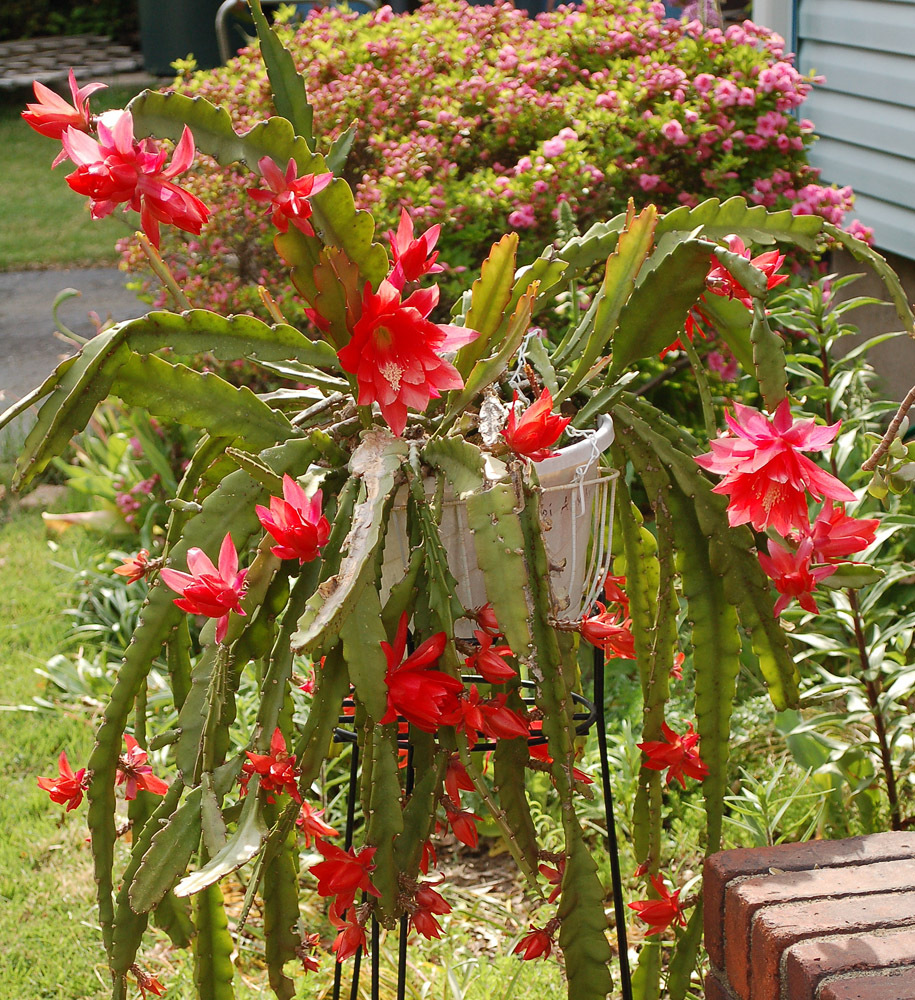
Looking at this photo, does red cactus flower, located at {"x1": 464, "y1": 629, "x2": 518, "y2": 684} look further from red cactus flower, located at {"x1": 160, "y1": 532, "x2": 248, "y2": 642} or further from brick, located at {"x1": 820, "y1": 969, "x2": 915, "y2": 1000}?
brick, located at {"x1": 820, "y1": 969, "x2": 915, "y2": 1000}

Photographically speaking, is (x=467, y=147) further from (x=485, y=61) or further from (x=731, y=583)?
(x=731, y=583)

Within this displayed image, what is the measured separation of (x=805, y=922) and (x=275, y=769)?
2.18ft

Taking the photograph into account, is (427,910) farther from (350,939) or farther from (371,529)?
(371,529)

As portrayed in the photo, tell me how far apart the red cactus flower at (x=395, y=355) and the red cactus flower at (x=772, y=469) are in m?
0.28

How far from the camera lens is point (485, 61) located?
11.0ft

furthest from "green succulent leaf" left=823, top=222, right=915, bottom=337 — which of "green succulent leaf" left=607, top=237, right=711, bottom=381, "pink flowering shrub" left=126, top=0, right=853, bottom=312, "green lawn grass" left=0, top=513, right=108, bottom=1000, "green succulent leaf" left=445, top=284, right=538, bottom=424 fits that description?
"green lawn grass" left=0, top=513, right=108, bottom=1000

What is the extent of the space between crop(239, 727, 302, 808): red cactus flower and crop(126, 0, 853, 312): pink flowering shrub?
1927 millimetres

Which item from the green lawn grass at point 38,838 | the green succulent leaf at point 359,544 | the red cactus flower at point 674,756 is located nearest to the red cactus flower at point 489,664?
the green succulent leaf at point 359,544

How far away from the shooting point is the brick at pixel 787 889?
131cm

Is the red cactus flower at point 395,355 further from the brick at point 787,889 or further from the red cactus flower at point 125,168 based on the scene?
the brick at point 787,889

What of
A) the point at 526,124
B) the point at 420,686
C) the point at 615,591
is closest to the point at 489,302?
the point at 420,686

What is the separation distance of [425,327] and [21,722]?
2.31m

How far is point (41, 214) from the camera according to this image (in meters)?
8.92

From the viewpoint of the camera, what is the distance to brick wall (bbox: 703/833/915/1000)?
117cm
